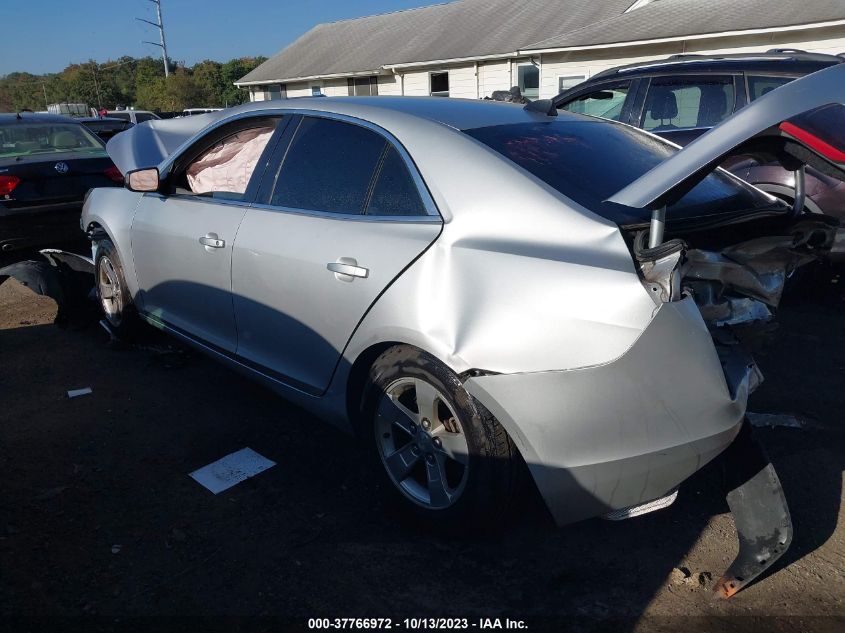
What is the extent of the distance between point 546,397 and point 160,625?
152 centimetres

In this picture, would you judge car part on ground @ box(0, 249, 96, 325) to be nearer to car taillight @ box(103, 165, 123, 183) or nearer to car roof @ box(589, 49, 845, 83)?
car taillight @ box(103, 165, 123, 183)

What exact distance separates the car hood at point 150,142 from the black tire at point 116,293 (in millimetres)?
831

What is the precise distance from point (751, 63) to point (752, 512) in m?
4.13

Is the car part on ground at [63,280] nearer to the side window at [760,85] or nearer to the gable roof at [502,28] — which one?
the side window at [760,85]

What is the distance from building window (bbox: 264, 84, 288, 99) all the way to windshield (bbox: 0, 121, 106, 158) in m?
20.7

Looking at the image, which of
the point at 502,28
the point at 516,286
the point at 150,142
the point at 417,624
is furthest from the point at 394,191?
the point at 502,28

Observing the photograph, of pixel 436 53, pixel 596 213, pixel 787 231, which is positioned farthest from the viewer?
pixel 436 53

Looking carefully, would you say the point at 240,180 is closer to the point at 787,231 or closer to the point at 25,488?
the point at 25,488

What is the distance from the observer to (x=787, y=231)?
2959 millimetres

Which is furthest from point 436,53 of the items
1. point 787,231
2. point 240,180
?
point 787,231

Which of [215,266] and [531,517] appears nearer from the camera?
[531,517]

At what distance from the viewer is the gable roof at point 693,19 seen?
528 inches

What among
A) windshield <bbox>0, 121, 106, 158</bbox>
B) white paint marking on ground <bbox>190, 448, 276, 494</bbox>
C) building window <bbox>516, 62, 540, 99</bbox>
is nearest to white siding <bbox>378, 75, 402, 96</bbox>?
building window <bbox>516, 62, 540, 99</bbox>

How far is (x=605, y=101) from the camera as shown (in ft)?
23.0
